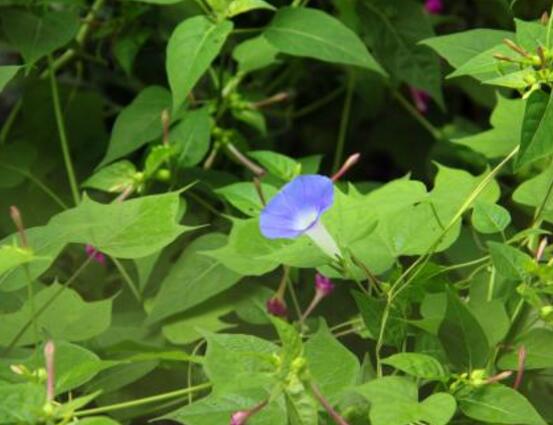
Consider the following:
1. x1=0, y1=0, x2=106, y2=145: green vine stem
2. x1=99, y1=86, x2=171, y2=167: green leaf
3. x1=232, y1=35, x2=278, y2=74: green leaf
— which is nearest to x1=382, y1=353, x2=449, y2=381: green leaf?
→ x1=99, y1=86, x2=171, y2=167: green leaf

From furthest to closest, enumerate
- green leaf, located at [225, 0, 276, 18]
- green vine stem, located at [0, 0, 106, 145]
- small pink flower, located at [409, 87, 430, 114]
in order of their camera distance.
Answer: small pink flower, located at [409, 87, 430, 114], green vine stem, located at [0, 0, 106, 145], green leaf, located at [225, 0, 276, 18]

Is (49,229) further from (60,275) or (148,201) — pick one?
(60,275)

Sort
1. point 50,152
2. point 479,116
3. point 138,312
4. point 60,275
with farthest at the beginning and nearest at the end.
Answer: point 479,116, point 50,152, point 60,275, point 138,312

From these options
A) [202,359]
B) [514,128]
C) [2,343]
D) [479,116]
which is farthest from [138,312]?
[479,116]

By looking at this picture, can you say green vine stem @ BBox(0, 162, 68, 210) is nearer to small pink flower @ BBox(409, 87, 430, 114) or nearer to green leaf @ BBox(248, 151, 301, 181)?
green leaf @ BBox(248, 151, 301, 181)

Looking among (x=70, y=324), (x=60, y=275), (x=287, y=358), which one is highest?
(x=287, y=358)

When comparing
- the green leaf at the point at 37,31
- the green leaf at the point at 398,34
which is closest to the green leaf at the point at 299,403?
the green leaf at the point at 37,31

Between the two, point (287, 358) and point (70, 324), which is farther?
point (70, 324)
